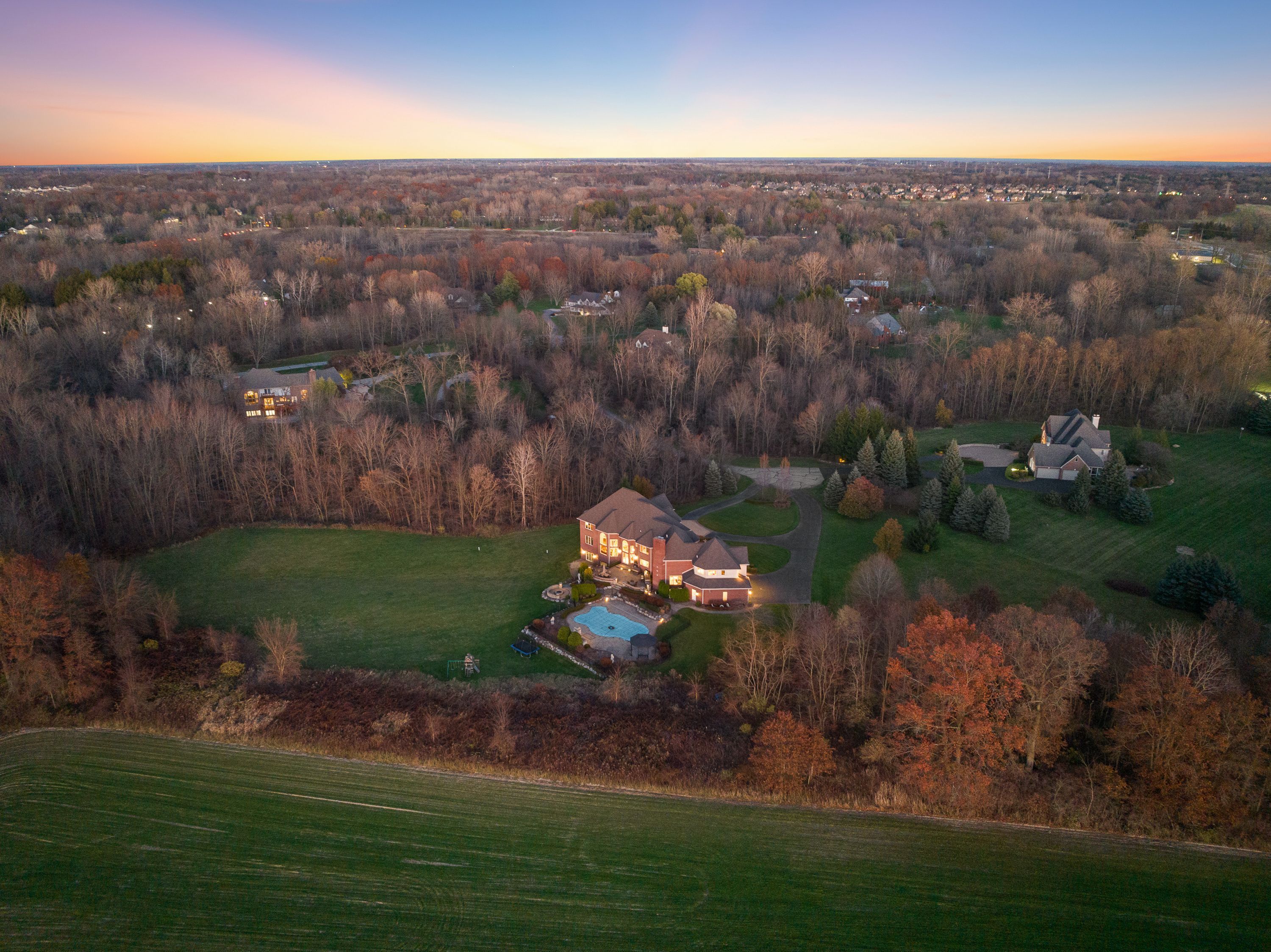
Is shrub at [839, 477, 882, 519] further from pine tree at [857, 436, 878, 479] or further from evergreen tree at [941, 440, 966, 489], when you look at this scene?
evergreen tree at [941, 440, 966, 489]

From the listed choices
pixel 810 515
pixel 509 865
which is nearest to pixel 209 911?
pixel 509 865

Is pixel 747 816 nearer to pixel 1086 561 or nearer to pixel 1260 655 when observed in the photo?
pixel 1260 655

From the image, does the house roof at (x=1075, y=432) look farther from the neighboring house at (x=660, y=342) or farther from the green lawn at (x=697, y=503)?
the neighboring house at (x=660, y=342)

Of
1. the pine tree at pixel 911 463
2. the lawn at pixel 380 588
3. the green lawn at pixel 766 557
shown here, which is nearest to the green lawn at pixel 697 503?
the green lawn at pixel 766 557

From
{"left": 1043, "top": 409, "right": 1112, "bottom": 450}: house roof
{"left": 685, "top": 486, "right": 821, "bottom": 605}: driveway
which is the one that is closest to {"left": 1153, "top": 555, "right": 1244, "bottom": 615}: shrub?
{"left": 1043, "top": 409, "right": 1112, "bottom": 450}: house roof

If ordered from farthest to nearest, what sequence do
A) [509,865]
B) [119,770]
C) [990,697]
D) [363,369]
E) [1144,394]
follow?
[363,369], [1144,394], [119,770], [990,697], [509,865]

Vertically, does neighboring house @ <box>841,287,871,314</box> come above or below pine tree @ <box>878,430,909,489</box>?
above
